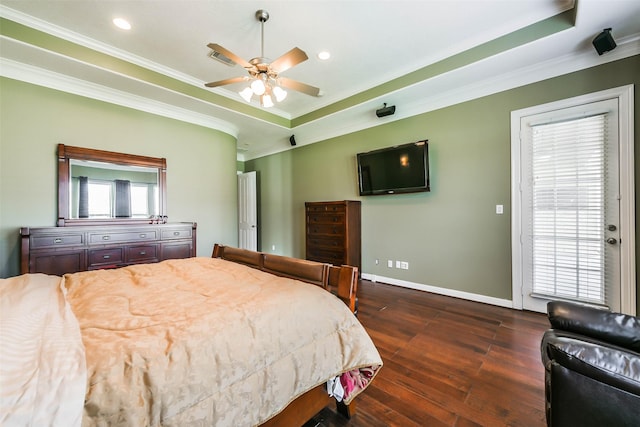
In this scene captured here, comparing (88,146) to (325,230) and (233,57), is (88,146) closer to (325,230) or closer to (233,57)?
(233,57)

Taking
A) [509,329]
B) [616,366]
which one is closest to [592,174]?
[509,329]

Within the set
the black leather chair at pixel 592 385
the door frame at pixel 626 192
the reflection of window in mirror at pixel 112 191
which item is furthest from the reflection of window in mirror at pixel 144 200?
the door frame at pixel 626 192

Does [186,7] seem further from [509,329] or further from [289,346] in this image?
[509,329]

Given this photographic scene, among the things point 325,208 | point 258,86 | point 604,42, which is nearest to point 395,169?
point 325,208

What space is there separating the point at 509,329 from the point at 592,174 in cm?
185

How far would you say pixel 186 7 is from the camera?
2.34 m

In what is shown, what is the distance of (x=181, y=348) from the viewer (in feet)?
2.89

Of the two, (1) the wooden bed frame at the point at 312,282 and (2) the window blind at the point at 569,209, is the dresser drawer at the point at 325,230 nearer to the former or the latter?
(1) the wooden bed frame at the point at 312,282

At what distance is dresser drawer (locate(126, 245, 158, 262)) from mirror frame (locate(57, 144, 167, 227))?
438mm

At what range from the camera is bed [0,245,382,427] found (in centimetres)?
67

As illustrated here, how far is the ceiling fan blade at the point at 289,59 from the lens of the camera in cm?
202

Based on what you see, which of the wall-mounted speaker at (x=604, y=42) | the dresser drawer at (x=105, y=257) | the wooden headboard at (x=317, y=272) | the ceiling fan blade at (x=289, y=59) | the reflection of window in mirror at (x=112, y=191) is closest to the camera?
the wooden headboard at (x=317, y=272)

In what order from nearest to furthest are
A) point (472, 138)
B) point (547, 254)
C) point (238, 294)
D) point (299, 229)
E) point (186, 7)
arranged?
Result: 1. point (238, 294)
2. point (186, 7)
3. point (547, 254)
4. point (472, 138)
5. point (299, 229)

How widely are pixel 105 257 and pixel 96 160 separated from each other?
4.28 feet
